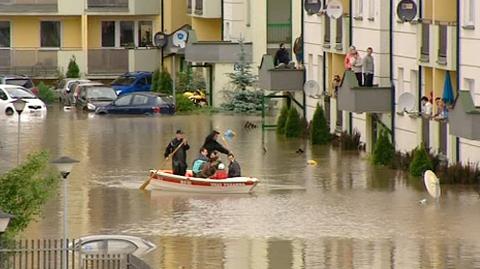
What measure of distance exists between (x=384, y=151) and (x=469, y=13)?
539 cm

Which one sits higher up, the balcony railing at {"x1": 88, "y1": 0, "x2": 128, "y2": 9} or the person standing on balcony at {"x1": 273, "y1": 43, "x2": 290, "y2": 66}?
the balcony railing at {"x1": 88, "y1": 0, "x2": 128, "y2": 9}

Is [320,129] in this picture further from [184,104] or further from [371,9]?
[184,104]

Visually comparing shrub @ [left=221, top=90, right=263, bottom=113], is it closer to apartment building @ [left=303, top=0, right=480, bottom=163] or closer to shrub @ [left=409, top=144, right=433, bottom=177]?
apartment building @ [left=303, top=0, right=480, bottom=163]

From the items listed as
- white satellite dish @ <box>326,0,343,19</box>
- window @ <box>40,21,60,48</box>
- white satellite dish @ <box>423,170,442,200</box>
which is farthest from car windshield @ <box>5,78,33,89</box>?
white satellite dish @ <box>423,170,442,200</box>

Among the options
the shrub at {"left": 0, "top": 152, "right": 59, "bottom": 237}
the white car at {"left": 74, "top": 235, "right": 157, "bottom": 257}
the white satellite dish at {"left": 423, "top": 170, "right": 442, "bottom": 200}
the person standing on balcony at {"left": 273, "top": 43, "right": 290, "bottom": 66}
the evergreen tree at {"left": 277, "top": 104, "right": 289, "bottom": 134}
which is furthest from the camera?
the person standing on balcony at {"left": 273, "top": 43, "right": 290, "bottom": 66}

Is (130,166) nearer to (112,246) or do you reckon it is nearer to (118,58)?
(112,246)

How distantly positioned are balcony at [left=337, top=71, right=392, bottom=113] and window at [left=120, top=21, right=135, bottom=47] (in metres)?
33.1

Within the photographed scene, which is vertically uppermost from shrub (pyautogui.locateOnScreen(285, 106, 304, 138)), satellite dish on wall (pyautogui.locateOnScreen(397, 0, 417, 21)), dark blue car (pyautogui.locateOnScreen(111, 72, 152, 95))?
satellite dish on wall (pyautogui.locateOnScreen(397, 0, 417, 21))

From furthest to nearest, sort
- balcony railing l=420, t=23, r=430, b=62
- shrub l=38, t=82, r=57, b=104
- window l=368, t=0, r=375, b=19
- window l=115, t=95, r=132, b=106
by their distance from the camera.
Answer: shrub l=38, t=82, r=57, b=104
window l=115, t=95, r=132, b=106
window l=368, t=0, r=375, b=19
balcony railing l=420, t=23, r=430, b=62

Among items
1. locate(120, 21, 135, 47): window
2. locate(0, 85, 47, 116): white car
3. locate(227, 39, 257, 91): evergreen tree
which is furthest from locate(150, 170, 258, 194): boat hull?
locate(120, 21, 135, 47): window

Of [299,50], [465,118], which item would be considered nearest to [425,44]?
[465,118]

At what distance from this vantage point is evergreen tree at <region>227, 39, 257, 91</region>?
218 ft

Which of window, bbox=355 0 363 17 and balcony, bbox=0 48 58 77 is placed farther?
balcony, bbox=0 48 58 77

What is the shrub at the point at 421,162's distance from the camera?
139 ft
